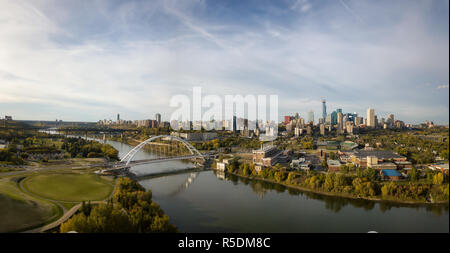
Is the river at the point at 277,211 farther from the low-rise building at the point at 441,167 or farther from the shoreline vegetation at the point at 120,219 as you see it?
the shoreline vegetation at the point at 120,219

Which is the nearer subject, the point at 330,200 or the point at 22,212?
the point at 22,212

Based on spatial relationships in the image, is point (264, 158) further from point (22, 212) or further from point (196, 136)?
point (196, 136)

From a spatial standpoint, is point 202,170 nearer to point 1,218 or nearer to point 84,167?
point 84,167

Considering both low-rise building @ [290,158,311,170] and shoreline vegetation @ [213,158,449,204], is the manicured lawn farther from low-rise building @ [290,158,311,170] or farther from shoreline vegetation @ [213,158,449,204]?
low-rise building @ [290,158,311,170]

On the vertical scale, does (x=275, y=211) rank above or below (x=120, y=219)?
below

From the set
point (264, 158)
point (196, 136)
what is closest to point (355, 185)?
point (264, 158)
